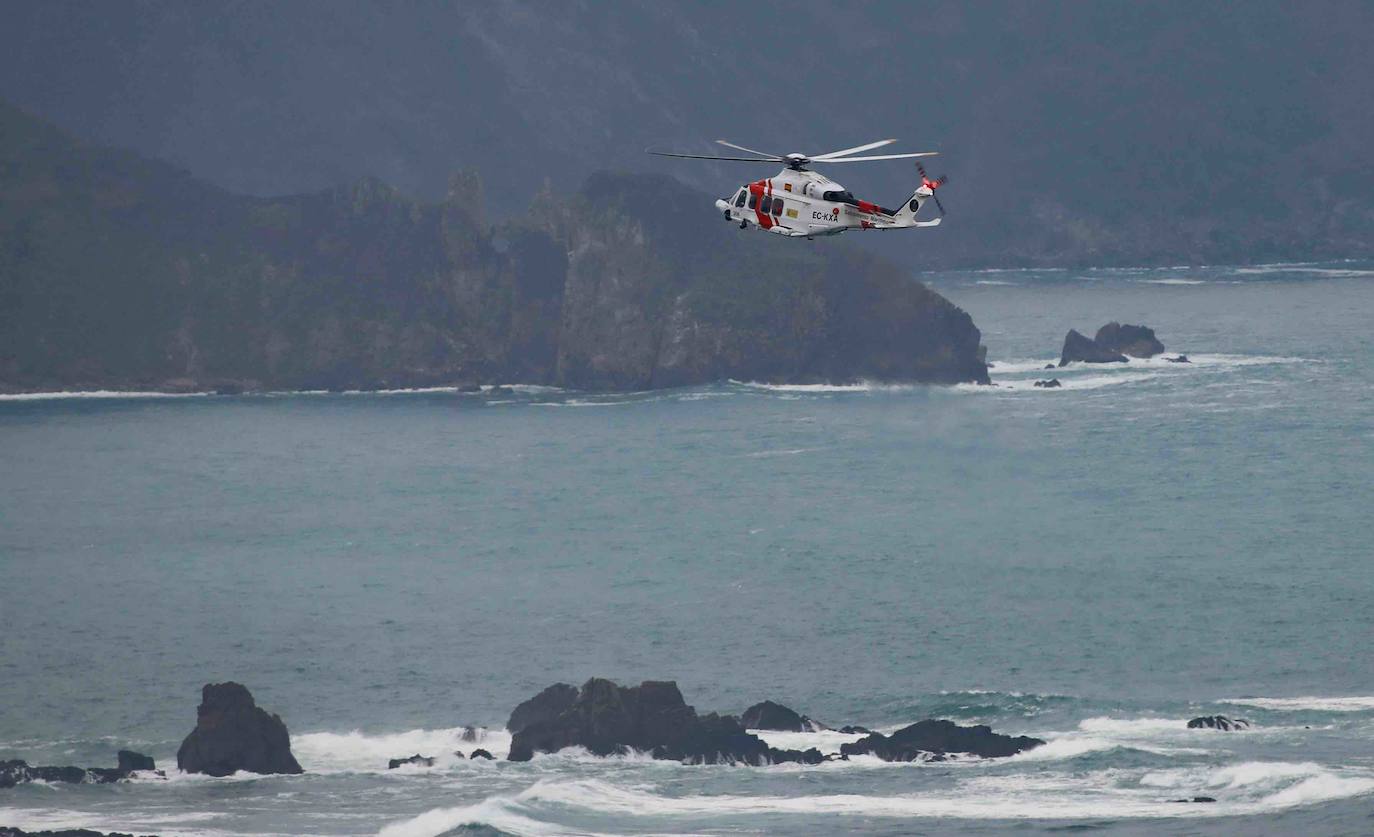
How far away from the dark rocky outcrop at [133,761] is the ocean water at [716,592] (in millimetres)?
882

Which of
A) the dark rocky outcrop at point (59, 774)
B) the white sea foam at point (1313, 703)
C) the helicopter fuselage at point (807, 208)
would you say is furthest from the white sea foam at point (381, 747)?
the white sea foam at point (1313, 703)

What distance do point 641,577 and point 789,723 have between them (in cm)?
2654

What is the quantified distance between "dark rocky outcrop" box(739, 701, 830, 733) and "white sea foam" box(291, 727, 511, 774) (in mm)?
8974

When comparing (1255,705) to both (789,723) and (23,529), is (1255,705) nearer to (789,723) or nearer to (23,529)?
(789,723)

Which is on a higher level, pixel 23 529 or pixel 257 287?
pixel 257 287

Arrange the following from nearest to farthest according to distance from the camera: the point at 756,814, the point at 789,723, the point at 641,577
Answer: the point at 756,814 → the point at 789,723 → the point at 641,577

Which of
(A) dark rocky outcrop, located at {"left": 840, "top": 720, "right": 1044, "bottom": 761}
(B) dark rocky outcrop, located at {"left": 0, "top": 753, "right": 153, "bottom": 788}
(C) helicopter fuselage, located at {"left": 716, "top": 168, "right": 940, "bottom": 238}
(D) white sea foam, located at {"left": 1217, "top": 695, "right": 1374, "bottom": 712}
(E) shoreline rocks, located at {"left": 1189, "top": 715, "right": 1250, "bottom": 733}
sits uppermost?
(C) helicopter fuselage, located at {"left": 716, "top": 168, "right": 940, "bottom": 238}

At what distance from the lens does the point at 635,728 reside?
89.9 m

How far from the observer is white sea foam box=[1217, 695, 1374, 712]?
300 ft

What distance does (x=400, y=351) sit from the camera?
17625 cm

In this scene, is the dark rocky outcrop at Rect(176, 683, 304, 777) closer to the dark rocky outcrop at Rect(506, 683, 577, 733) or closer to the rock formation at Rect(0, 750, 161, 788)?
→ the rock formation at Rect(0, 750, 161, 788)

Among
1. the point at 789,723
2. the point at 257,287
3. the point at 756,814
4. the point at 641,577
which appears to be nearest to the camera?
the point at 756,814

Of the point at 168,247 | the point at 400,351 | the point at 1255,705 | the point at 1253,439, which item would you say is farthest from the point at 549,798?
the point at 168,247

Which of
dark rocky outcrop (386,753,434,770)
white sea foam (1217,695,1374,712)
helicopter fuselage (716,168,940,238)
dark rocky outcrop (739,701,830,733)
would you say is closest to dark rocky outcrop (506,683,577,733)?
dark rocky outcrop (386,753,434,770)
